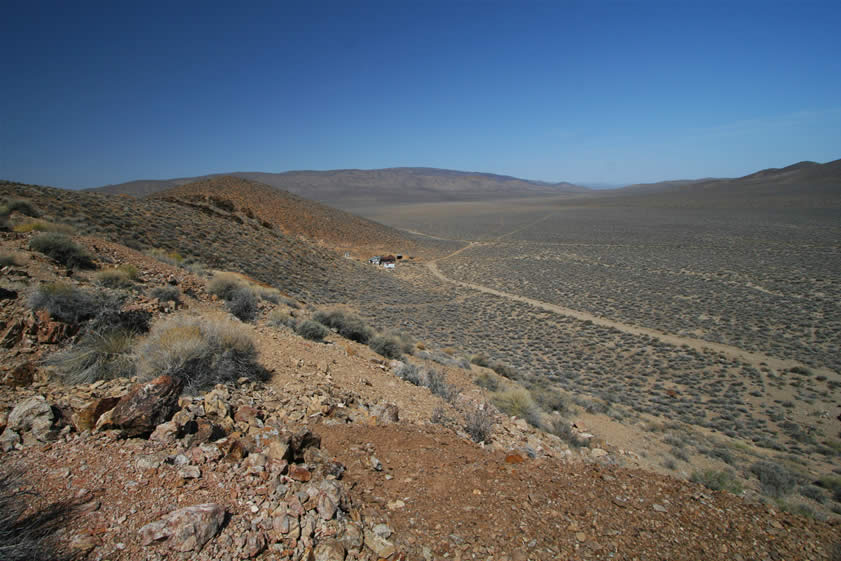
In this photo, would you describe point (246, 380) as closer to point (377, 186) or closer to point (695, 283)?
point (695, 283)

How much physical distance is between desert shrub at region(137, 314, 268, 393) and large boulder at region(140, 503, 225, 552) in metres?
2.24

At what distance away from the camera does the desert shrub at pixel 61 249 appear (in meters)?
8.02

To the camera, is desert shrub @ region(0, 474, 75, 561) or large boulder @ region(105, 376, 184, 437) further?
large boulder @ region(105, 376, 184, 437)

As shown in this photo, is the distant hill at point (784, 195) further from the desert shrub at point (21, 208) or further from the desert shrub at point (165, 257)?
the desert shrub at point (21, 208)

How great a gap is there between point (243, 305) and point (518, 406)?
6.75 meters

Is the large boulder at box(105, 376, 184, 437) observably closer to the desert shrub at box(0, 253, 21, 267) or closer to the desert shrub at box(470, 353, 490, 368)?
the desert shrub at box(0, 253, 21, 267)

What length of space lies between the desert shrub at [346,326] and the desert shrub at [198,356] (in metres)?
4.68

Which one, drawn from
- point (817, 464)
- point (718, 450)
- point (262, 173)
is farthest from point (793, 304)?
point (262, 173)

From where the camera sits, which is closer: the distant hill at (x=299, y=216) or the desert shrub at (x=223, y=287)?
the desert shrub at (x=223, y=287)

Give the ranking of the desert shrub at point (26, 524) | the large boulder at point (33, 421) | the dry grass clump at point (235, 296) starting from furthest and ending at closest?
the dry grass clump at point (235, 296) < the large boulder at point (33, 421) < the desert shrub at point (26, 524)

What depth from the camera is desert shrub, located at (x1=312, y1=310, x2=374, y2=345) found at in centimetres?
1051

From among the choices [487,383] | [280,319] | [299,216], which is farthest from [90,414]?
[299,216]

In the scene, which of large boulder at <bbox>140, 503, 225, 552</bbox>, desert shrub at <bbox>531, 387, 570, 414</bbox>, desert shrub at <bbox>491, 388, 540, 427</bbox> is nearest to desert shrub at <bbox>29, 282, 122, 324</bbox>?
large boulder at <bbox>140, 503, 225, 552</bbox>

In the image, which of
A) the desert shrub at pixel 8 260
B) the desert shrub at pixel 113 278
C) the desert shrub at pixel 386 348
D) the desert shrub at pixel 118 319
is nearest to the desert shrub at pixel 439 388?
the desert shrub at pixel 386 348
